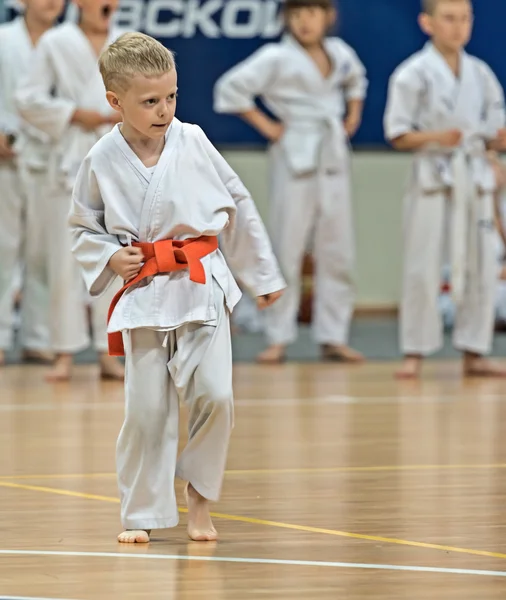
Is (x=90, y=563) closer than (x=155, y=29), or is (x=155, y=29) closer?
(x=90, y=563)

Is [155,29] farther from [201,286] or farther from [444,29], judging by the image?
[201,286]

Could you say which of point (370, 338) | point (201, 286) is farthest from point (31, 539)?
point (370, 338)

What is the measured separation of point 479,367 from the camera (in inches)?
256

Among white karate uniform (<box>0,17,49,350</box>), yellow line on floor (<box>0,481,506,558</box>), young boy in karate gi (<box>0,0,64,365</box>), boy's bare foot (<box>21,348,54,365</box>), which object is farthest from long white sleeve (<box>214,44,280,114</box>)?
yellow line on floor (<box>0,481,506,558</box>)

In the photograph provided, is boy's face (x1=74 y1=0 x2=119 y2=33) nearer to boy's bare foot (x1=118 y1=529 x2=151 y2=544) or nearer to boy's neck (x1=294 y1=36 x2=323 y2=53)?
boy's neck (x1=294 y1=36 x2=323 y2=53)

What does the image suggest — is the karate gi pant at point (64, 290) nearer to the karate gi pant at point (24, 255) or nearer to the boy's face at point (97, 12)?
the karate gi pant at point (24, 255)

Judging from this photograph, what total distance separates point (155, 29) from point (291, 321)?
8.91 ft

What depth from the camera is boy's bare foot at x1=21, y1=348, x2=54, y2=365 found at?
23.4 feet

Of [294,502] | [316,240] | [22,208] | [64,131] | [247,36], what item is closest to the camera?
[294,502]

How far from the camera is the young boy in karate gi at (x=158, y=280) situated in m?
3.03

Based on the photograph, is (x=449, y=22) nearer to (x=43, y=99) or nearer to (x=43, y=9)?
(x=43, y=99)

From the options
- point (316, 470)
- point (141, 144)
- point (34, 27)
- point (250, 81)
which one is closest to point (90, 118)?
point (34, 27)

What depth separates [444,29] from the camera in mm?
6305

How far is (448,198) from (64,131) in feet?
5.43
